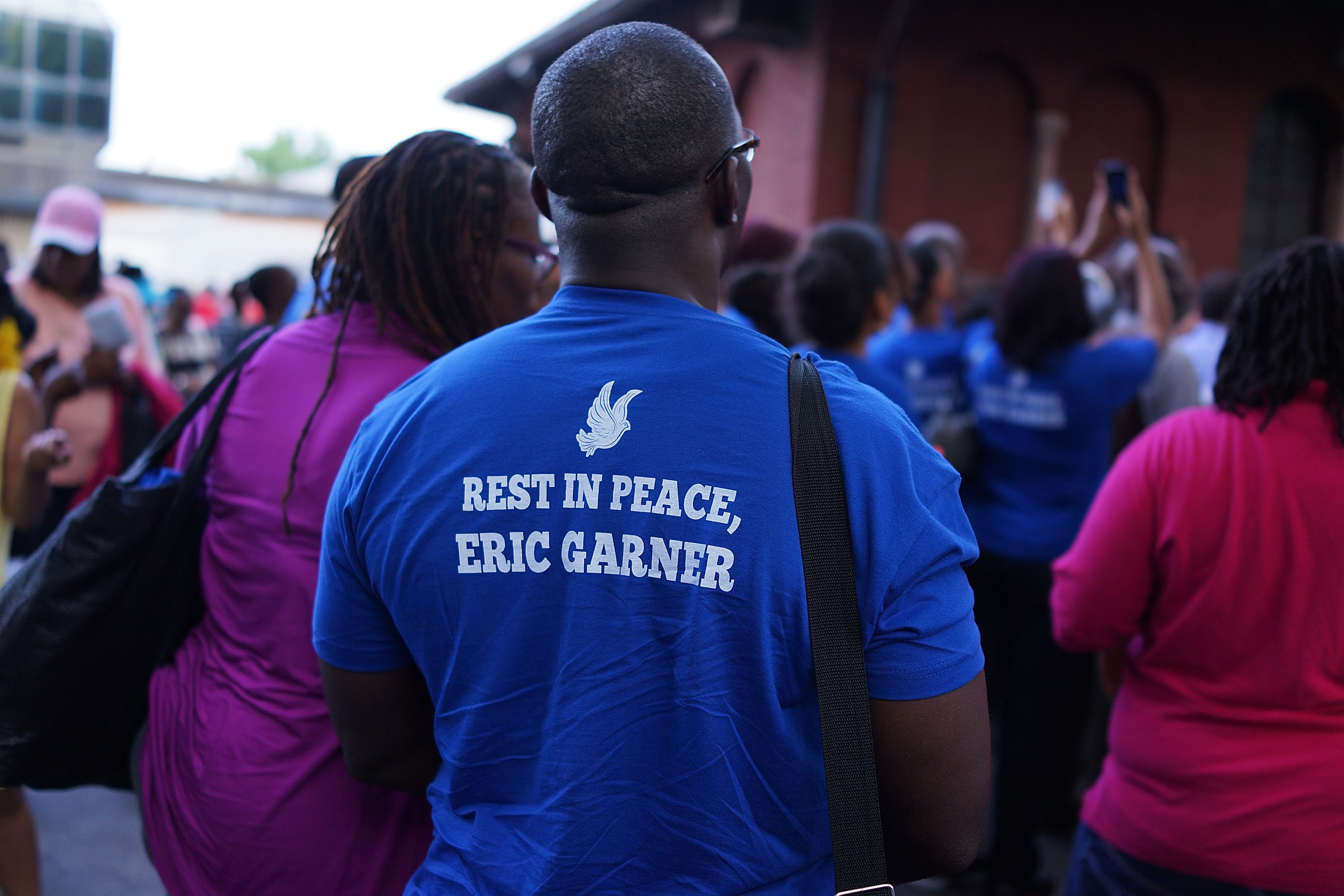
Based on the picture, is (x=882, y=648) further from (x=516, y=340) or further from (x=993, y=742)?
(x=993, y=742)

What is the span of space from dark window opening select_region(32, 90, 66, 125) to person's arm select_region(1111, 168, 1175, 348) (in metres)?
Result: 38.9

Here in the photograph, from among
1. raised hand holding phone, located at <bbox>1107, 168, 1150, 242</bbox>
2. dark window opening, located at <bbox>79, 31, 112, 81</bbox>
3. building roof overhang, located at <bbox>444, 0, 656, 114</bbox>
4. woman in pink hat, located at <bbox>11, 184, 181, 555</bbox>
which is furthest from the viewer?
dark window opening, located at <bbox>79, 31, 112, 81</bbox>

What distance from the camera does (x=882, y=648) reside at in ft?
4.32

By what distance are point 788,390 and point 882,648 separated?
331 mm

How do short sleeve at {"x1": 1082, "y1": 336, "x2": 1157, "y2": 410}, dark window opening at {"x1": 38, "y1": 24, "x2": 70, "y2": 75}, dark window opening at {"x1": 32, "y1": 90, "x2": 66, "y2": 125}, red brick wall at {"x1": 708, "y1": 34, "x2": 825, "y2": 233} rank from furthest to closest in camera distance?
dark window opening at {"x1": 32, "y1": 90, "x2": 66, "y2": 125}
dark window opening at {"x1": 38, "y1": 24, "x2": 70, "y2": 75}
red brick wall at {"x1": 708, "y1": 34, "x2": 825, "y2": 233}
short sleeve at {"x1": 1082, "y1": 336, "x2": 1157, "y2": 410}

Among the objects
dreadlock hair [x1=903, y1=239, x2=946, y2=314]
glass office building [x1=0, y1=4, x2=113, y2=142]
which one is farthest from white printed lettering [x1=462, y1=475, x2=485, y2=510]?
glass office building [x1=0, y1=4, x2=113, y2=142]

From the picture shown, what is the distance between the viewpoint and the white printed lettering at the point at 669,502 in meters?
1.29

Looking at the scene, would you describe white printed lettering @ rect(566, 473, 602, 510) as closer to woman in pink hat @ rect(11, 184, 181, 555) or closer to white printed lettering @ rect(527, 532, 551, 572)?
white printed lettering @ rect(527, 532, 551, 572)

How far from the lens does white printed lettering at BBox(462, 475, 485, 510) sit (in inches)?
53.1

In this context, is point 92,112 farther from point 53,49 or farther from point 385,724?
point 385,724

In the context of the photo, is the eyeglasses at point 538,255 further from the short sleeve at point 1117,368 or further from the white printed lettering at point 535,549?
the short sleeve at point 1117,368

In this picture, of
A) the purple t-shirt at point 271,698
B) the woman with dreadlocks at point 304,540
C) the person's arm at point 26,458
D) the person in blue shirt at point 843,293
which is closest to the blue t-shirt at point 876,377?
the person in blue shirt at point 843,293

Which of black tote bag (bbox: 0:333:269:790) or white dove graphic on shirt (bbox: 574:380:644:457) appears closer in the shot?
white dove graphic on shirt (bbox: 574:380:644:457)

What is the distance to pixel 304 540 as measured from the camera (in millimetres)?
1936
